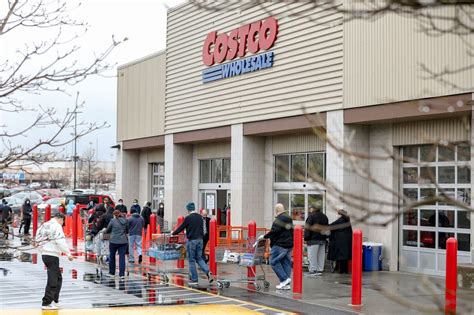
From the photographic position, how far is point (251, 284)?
56.9 ft

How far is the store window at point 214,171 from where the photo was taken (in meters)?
30.6

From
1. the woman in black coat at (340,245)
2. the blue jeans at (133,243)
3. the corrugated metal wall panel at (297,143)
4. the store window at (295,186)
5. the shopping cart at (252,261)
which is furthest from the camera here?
the store window at (295,186)

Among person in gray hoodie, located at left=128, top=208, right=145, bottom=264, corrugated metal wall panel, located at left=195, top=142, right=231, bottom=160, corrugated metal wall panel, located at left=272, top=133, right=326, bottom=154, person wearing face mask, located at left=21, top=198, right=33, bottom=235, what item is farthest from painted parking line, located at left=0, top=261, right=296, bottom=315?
person wearing face mask, located at left=21, top=198, right=33, bottom=235

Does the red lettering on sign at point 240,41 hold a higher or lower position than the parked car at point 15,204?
higher

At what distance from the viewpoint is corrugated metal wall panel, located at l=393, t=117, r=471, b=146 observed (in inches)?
724

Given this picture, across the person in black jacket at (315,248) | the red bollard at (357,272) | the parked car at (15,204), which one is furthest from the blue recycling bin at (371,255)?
the parked car at (15,204)

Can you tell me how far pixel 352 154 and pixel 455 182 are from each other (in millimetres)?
16434

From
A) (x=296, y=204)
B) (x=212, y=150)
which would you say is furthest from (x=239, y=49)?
(x=296, y=204)

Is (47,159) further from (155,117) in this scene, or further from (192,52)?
(155,117)

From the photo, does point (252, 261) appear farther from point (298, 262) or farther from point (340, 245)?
point (340, 245)

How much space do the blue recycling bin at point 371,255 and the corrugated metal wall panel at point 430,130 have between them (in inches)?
111

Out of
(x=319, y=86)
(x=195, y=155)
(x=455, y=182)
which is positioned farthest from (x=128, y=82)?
(x=455, y=182)

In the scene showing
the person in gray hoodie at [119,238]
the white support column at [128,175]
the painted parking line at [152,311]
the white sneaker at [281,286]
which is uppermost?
the white support column at [128,175]

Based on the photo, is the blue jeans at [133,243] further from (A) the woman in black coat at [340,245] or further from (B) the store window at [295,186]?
(B) the store window at [295,186]
